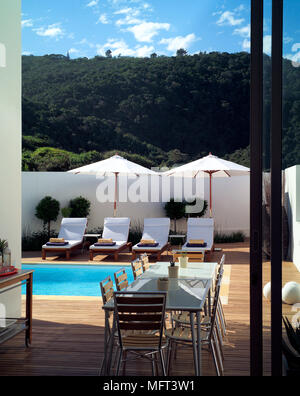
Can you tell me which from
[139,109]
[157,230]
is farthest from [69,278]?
[139,109]

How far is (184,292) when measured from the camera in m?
4.23

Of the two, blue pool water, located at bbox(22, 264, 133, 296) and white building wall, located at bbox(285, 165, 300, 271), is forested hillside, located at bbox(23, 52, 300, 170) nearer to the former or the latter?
blue pool water, located at bbox(22, 264, 133, 296)

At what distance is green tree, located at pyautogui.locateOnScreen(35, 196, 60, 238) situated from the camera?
44.1 ft

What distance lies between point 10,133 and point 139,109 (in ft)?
94.2

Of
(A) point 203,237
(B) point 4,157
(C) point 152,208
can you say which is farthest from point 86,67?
(B) point 4,157

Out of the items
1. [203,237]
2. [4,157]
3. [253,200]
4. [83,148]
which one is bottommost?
[203,237]

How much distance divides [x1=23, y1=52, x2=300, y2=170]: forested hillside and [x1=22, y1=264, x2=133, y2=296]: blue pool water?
65.8 ft

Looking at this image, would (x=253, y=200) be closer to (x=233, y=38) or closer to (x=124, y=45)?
(x=233, y=38)

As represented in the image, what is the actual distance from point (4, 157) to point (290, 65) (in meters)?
3.98

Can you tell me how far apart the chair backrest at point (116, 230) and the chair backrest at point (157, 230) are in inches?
21.9

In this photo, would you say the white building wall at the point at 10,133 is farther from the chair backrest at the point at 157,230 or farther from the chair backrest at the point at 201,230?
the chair backrest at the point at 201,230

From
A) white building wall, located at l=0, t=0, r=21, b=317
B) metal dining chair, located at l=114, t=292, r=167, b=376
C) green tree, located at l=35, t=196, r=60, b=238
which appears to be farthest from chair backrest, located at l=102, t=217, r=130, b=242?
metal dining chair, located at l=114, t=292, r=167, b=376

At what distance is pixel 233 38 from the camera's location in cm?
3366

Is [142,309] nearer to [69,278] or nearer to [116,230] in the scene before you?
[69,278]
